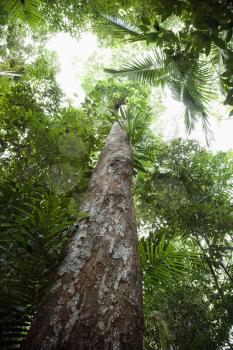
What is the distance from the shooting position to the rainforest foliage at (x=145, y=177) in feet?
6.10

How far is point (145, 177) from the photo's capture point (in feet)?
17.8

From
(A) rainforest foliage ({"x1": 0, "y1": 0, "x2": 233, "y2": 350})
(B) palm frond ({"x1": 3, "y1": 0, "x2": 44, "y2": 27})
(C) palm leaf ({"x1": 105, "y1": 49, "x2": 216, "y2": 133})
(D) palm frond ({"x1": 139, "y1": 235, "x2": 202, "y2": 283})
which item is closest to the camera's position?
(A) rainforest foliage ({"x1": 0, "y1": 0, "x2": 233, "y2": 350})

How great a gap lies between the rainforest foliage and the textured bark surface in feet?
0.71

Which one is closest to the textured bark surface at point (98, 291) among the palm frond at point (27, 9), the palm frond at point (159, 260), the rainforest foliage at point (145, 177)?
the rainforest foliage at point (145, 177)

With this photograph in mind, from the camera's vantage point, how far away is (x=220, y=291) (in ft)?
13.1

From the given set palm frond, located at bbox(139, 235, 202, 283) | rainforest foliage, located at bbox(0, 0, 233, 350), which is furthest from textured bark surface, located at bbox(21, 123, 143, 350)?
palm frond, located at bbox(139, 235, 202, 283)

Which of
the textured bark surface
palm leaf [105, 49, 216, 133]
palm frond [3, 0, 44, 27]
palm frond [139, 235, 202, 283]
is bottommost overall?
the textured bark surface

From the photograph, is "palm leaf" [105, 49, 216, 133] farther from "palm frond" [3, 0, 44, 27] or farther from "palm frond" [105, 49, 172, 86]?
"palm frond" [3, 0, 44, 27]

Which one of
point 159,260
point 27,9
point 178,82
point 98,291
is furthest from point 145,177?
point 98,291

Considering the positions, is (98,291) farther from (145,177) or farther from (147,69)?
(147,69)

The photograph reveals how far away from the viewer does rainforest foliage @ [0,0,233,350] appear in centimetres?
186

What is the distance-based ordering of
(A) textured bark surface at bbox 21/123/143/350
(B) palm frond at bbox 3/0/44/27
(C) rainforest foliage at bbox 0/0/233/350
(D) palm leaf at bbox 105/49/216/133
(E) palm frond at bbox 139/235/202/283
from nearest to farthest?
(A) textured bark surface at bbox 21/123/143/350, (C) rainforest foliage at bbox 0/0/233/350, (E) palm frond at bbox 139/235/202/283, (B) palm frond at bbox 3/0/44/27, (D) palm leaf at bbox 105/49/216/133

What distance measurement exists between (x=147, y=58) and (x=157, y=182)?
2345mm

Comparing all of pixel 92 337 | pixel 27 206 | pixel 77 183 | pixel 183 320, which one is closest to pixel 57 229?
pixel 27 206
